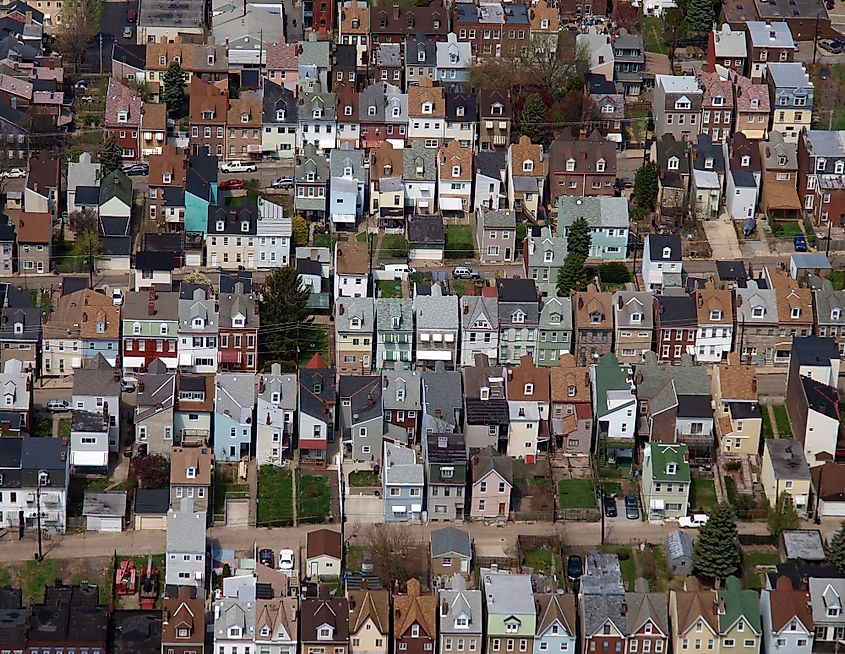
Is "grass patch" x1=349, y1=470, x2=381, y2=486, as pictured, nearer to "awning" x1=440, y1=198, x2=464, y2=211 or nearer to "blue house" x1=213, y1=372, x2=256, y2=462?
"blue house" x1=213, y1=372, x2=256, y2=462

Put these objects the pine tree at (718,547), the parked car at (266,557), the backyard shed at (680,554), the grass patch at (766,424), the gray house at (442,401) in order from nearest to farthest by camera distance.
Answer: the pine tree at (718,547)
the parked car at (266,557)
the backyard shed at (680,554)
the gray house at (442,401)
the grass patch at (766,424)

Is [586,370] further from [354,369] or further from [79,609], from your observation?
[79,609]

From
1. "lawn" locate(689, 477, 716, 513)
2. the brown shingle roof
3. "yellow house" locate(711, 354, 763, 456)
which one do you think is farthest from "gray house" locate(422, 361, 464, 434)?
"yellow house" locate(711, 354, 763, 456)

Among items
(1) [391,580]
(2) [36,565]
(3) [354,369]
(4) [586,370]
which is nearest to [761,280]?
(4) [586,370]

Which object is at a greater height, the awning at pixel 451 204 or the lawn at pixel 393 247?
the awning at pixel 451 204

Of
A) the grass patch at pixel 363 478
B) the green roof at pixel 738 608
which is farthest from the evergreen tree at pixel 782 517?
the grass patch at pixel 363 478

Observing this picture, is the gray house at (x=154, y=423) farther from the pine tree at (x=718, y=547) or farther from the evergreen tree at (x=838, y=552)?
the evergreen tree at (x=838, y=552)

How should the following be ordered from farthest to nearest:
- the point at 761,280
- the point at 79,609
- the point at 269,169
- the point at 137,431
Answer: the point at 269,169, the point at 761,280, the point at 137,431, the point at 79,609
